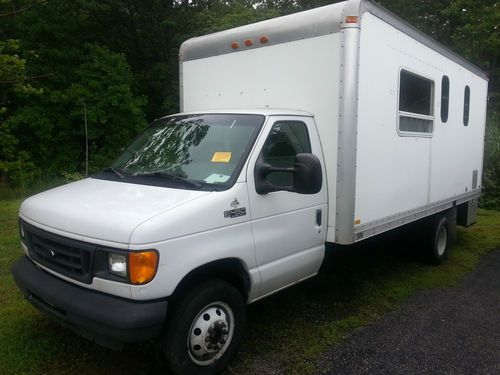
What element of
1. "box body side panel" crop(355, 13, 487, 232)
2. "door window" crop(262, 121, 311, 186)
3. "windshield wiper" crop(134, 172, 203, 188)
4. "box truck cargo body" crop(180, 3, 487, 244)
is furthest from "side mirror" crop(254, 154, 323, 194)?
"box body side panel" crop(355, 13, 487, 232)

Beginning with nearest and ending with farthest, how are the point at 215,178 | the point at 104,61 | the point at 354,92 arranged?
the point at 215,178
the point at 354,92
the point at 104,61

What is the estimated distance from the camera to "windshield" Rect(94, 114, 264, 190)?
3656 millimetres

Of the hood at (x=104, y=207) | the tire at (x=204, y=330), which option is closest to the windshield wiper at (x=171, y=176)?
the hood at (x=104, y=207)

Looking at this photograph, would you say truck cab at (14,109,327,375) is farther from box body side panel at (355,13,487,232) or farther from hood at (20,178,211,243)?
box body side panel at (355,13,487,232)

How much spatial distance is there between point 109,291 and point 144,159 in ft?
4.80

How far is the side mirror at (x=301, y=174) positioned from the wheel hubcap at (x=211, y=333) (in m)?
0.98

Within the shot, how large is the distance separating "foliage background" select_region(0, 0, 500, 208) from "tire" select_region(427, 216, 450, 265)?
1127 centimetres

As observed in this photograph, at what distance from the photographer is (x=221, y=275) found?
11.7 feet

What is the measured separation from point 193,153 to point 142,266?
1.31 m

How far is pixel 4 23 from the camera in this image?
1709cm

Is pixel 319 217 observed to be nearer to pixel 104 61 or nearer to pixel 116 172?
pixel 116 172

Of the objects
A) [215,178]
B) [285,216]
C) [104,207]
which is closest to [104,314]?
[104,207]

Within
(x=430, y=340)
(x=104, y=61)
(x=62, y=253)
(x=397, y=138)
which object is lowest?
(x=430, y=340)

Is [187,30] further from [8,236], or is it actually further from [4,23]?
[8,236]
